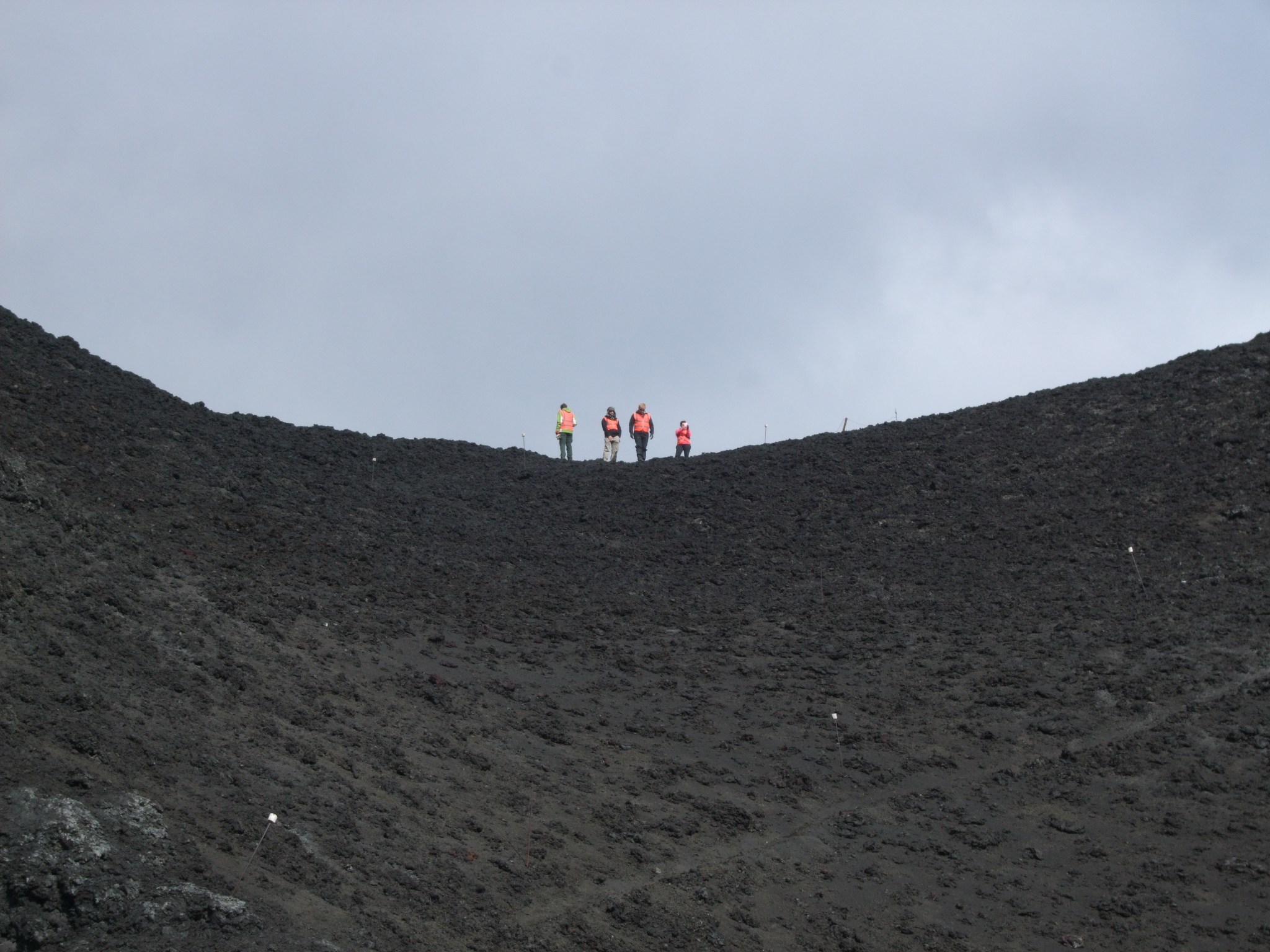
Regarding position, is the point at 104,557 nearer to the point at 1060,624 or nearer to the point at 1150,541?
the point at 1060,624

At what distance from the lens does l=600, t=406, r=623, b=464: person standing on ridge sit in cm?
2788

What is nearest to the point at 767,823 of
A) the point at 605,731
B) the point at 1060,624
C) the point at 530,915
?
the point at 605,731

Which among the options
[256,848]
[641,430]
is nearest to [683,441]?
[641,430]

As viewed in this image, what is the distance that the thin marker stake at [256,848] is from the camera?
893 cm

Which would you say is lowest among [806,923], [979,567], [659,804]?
[806,923]

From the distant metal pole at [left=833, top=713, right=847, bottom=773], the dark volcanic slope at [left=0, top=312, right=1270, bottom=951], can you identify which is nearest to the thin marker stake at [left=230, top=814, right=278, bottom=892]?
the dark volcanic slope at [left=0, top=312, right=1270, bottom=951]

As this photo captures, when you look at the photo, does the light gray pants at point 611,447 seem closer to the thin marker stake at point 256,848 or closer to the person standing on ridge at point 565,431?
the person standing on ridge at point 565,431

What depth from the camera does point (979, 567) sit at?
20.1 m

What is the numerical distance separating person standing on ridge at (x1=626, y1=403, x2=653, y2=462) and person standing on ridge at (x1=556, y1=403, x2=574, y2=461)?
1512 mm

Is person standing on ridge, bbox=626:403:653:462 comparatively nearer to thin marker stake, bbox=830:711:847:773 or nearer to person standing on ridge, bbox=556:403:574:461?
person standing on ridge, bbox=556:403:574:461

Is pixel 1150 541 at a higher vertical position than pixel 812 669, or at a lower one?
higher

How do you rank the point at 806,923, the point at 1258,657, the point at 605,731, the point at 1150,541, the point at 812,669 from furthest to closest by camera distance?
the point at 1150,541 → the point at 812,669 → the point at 1258,657 → the point at 605,731 → the point at 806,923

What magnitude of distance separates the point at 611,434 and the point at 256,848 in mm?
18972

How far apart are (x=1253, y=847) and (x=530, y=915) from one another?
772 centimetres
